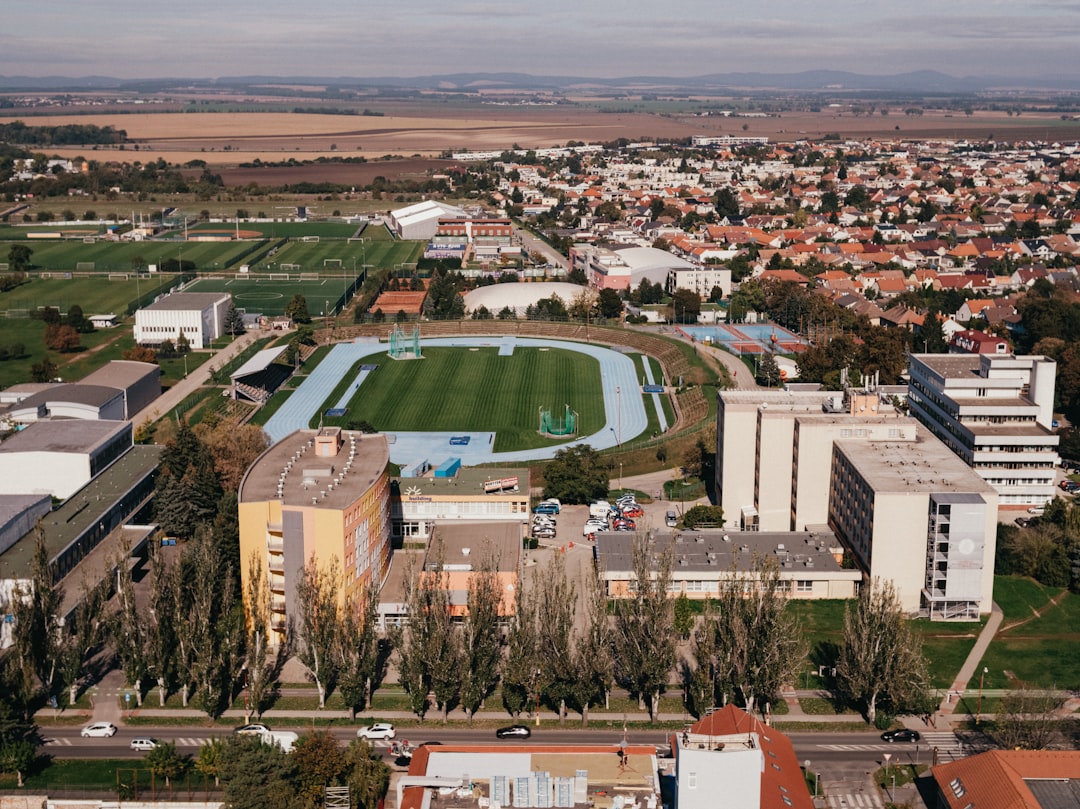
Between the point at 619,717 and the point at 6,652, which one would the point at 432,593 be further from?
the point at 6,652

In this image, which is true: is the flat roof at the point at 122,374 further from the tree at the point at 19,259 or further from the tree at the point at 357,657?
the tree at the point at 19,259

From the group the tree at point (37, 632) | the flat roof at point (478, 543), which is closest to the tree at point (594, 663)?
the flat roof at point (478, 543)

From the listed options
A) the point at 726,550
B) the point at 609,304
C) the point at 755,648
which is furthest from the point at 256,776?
the point at 609,304

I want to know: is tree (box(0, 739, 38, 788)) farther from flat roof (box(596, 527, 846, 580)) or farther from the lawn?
the lawn

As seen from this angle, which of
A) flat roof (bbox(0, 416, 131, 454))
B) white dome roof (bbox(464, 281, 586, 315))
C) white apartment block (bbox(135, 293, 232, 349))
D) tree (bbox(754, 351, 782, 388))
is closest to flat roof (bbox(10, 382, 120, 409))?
flat roof (bbox(0, 416, 131, 454))

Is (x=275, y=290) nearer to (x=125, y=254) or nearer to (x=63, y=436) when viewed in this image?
(x=125, y=254)
